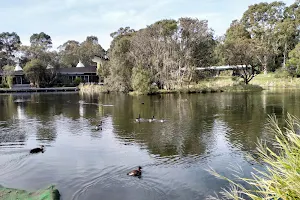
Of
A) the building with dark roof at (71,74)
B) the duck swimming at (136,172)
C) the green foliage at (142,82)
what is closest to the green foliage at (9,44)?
the building with dark roof at (71,74)

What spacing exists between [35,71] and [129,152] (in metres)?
56.0

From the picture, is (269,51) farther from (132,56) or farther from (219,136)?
(219,136)

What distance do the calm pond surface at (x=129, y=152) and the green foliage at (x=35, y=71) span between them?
41140 mm

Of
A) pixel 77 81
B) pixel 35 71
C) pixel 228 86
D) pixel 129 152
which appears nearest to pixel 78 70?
pixel 77 81

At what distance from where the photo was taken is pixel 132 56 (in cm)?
5212

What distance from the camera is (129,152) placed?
14.8 meters

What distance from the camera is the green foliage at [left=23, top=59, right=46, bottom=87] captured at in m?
64.5

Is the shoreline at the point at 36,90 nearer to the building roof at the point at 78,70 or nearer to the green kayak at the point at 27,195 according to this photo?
the building roof at the point at 78,70

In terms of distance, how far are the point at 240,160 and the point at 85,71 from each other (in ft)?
211

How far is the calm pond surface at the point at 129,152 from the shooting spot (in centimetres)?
1055

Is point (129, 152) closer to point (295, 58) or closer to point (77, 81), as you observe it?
point (295, 58)

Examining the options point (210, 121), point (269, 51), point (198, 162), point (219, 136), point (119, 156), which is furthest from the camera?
point (269, 51)

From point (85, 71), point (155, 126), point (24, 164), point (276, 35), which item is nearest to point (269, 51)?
point (276, 35)

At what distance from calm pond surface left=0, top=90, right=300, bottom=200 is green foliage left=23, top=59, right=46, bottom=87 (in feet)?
135
